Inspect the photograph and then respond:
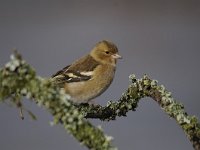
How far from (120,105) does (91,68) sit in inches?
48.4

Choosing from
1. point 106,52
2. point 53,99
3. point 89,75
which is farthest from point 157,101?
point 106,52

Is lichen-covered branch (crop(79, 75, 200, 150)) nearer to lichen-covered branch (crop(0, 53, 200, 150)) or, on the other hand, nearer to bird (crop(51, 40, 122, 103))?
lichen-covered branch (crop(0, 53, 200, 150))

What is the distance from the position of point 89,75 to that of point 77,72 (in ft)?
0.59

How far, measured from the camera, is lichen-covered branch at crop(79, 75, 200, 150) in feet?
4.86

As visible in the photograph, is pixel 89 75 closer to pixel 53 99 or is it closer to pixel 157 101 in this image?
pixel 157 101

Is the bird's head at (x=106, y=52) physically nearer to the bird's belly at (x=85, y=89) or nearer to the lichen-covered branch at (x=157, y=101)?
the bird's belly at (x=85, y=89)

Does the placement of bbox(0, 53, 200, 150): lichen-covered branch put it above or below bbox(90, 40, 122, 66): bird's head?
below

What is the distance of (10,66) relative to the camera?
1.03 m

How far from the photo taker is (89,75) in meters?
3.05

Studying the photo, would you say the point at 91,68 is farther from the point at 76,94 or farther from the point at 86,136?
the point at 86,136

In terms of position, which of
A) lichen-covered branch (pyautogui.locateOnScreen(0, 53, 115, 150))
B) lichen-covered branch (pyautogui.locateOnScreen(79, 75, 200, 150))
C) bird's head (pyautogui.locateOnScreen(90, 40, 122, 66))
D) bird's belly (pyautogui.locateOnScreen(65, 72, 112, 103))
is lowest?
lichen-covered branch (pyautogui.locateOnScreen(0, 53, 115, 150))

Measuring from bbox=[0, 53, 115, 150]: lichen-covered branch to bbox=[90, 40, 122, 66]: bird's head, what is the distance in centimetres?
227

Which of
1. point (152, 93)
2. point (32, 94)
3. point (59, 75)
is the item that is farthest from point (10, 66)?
point (59, 75)

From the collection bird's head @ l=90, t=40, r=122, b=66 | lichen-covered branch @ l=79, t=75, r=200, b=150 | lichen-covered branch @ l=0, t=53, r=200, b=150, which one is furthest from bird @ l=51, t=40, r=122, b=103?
lichen-covered branch @ l=0, t=53, r=200, b=150
